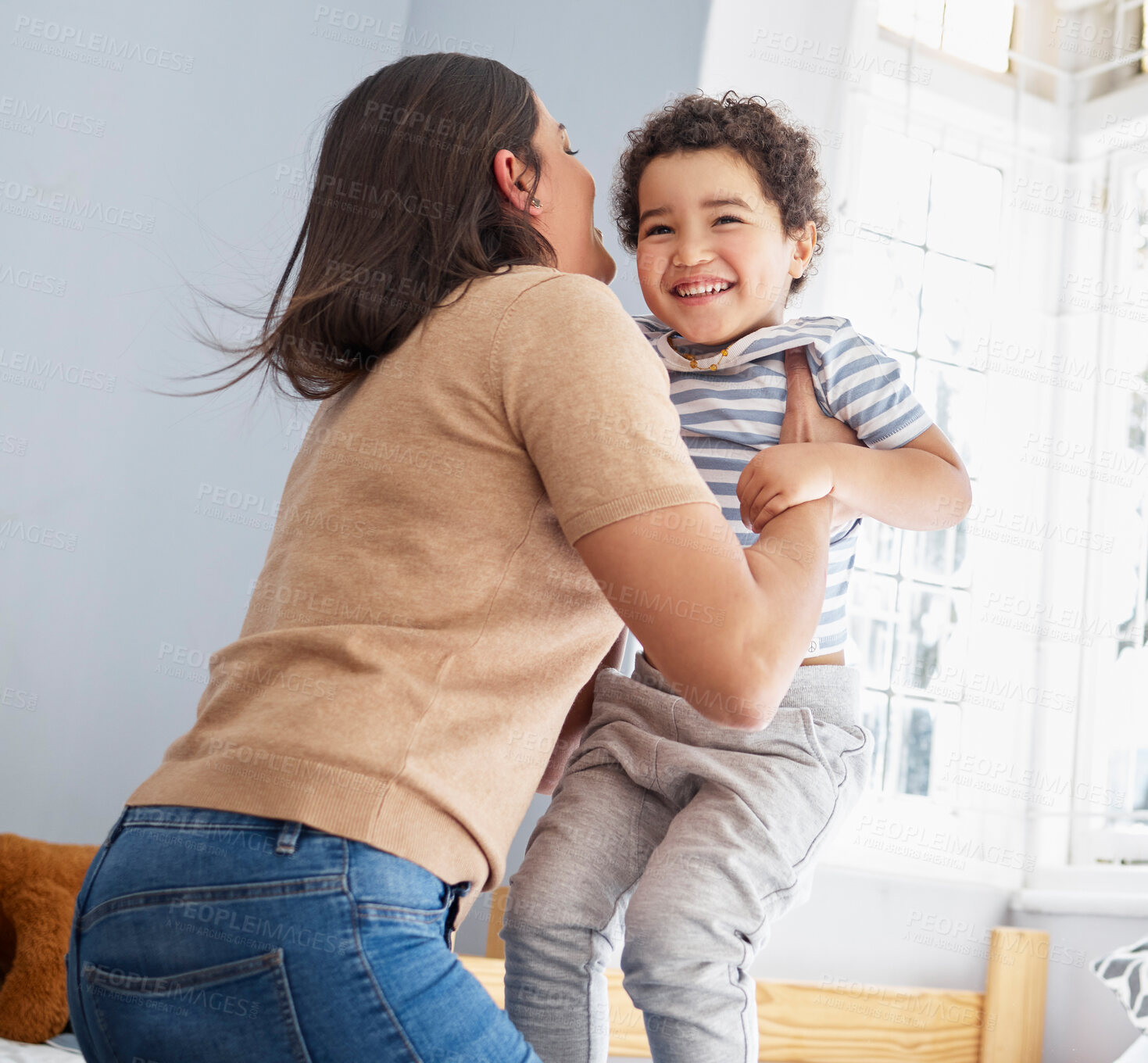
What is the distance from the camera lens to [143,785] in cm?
75

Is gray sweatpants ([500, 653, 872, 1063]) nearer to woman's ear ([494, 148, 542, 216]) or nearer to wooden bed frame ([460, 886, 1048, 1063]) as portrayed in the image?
woman's ear ([494, 148, 542, 216])

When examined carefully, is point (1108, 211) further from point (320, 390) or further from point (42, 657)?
point (42, 657)

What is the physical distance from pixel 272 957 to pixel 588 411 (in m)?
0.39

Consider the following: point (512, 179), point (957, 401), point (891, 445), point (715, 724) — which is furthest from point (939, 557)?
point (512, 179)

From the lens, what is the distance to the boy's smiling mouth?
1.36 metres

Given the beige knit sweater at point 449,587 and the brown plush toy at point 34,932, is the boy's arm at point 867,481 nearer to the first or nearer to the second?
the beige knit sweater at point 449,587

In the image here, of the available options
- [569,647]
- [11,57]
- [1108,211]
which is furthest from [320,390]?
[1108,211]

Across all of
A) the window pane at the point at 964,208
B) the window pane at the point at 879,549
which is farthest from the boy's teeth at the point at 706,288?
the window pane at the point at 964,208

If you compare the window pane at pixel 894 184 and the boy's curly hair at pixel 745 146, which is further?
the window pane at pixel 894 184

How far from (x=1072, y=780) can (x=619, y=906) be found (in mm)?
1938

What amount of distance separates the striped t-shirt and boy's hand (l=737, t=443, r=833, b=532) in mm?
226

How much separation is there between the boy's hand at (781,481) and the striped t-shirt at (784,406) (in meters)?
0.23

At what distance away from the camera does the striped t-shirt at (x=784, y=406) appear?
1242mm

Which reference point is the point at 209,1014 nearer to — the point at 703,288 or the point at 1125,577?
the point at 703,288
